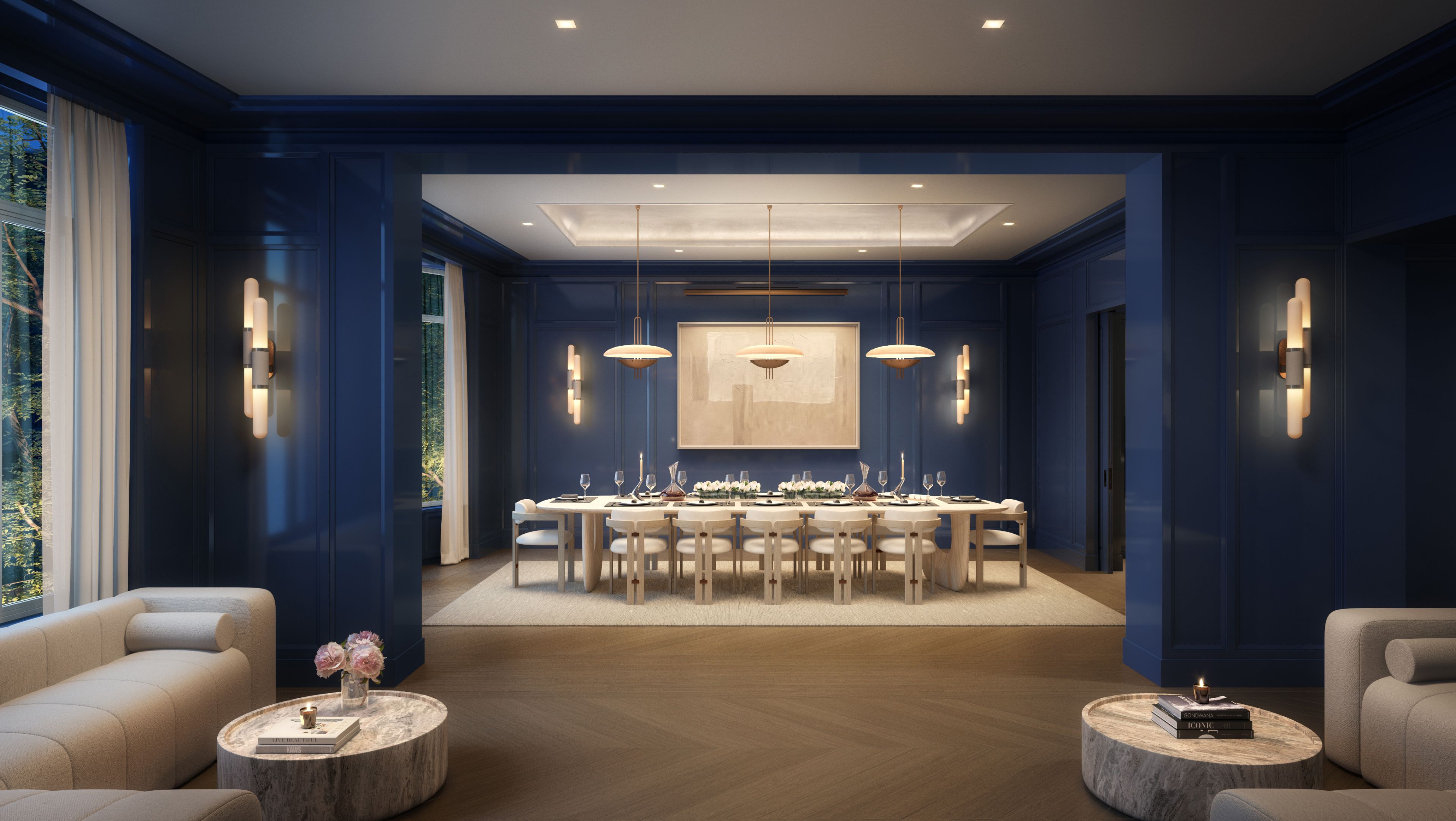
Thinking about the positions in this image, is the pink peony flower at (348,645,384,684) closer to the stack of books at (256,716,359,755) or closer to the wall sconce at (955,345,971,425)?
the stack of books at (256,716,359,755)

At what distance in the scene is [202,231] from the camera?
13.6ft

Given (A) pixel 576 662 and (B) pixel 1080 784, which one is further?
(A) pixel 576 662

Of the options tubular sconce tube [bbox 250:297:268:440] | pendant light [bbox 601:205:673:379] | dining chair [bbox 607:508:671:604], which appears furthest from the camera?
pendant light [bbox 601:205:673:379]

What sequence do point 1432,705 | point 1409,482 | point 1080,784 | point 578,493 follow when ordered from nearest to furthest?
point 1432,705
point 1080,784
point 1409,482
point 578,493

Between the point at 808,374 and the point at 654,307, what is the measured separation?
1.89 metres

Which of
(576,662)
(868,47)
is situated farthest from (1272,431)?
(576,662)

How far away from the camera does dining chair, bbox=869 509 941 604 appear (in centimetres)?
595

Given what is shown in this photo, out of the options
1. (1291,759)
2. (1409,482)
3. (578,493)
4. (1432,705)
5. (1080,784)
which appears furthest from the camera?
(578,493)

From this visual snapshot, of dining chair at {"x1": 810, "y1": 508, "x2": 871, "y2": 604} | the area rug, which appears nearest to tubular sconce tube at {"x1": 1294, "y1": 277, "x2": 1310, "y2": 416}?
the area rug

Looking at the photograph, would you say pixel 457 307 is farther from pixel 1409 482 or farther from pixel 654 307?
pixel 1409 482

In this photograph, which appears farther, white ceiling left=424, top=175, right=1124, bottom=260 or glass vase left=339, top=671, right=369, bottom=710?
white ceiling left=424, top=175, right=1124, bottom=260

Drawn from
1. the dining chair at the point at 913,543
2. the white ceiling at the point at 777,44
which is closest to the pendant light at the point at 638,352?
the dining chair at the point at 913,543

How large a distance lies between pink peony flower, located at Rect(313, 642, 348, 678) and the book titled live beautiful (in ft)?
10.2

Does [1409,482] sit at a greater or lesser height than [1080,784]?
greater
